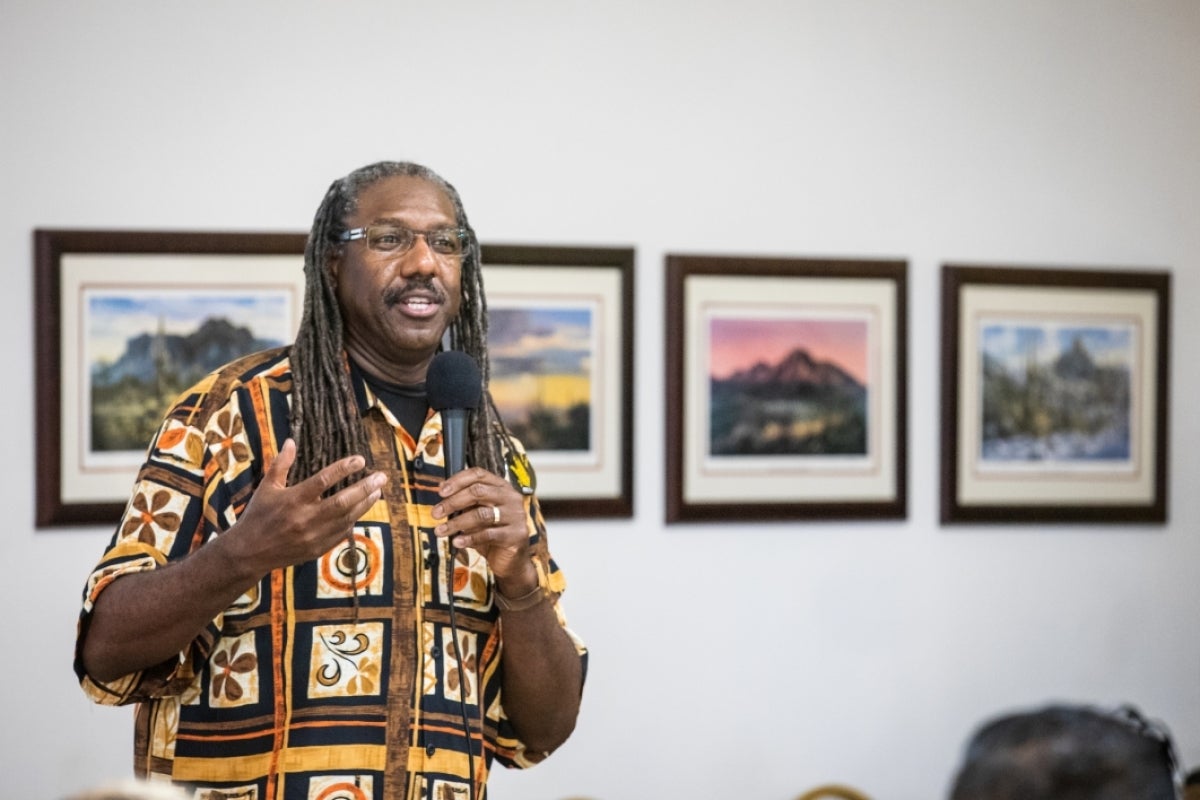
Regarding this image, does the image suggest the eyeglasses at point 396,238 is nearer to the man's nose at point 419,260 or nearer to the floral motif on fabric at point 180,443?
the man's nose at point 419,260

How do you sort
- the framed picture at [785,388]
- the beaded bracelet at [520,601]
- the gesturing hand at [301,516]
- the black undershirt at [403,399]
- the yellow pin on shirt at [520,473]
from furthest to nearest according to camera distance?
the framed picture at [785,388] < the yellow pin on shirt at [520,473] < the black undershirt at [403,399] < the beaded bracelet at [520,601] < the gesturing hand at [301,516]

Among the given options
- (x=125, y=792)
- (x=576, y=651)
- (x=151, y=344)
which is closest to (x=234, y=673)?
(x=576, y=651)

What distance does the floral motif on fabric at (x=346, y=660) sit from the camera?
6.72 feet

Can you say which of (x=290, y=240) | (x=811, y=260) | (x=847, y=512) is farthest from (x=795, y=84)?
(x=290, y=240)

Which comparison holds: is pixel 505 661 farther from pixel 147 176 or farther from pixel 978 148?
pixel 978 148

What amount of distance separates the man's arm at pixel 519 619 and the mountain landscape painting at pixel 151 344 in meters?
1.66

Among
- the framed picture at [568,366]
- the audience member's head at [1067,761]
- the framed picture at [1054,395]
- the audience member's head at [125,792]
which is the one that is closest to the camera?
the audience member's head at [125,792]

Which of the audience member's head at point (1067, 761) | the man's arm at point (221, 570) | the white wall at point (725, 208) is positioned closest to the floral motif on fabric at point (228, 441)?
the man's arm at point (221, 570)

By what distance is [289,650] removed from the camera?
2.04m

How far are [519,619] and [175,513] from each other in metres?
0.54

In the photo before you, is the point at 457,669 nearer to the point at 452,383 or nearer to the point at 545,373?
the point at 452,383

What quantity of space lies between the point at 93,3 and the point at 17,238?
64cm

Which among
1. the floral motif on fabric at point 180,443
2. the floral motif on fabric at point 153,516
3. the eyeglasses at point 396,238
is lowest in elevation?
the floral motif on fabric at point 153,516

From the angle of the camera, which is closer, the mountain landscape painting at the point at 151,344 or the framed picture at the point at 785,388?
the mountain landscape painting at the point at 151,344
